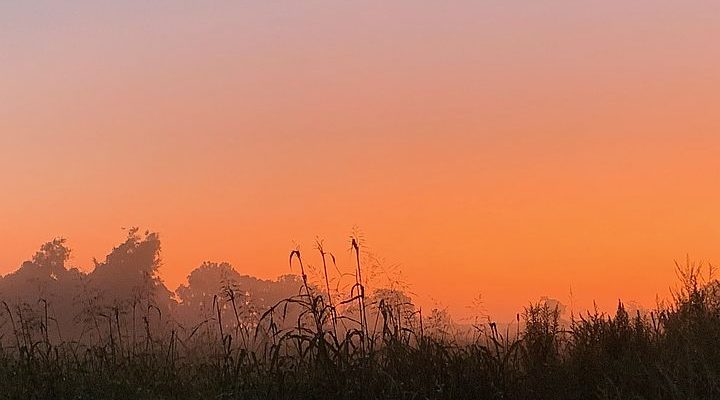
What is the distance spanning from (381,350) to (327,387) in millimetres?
627

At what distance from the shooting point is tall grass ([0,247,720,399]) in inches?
265

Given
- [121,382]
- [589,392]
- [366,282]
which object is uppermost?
[366,282]

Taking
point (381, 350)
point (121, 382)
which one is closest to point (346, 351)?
point (381, 350)

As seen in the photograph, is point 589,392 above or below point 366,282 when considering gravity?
below

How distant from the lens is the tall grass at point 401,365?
6.72 metres

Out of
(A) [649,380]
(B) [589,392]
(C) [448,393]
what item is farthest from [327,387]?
(A) [649,380]

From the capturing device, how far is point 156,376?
7.59 m

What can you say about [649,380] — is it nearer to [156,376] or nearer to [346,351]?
[346,351]

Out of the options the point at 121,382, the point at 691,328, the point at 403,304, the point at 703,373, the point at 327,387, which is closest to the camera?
the point at 703,373

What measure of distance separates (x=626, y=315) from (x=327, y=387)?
350 cm

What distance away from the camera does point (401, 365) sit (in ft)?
23.0

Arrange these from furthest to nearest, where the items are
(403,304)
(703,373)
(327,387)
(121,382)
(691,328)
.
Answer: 1. (403,304)
2. (691,328)
3. (121,382)
4. (327,387)
5. (703,373)

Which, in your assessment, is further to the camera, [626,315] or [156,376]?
[626,315]

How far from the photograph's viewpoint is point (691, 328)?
793 cm
